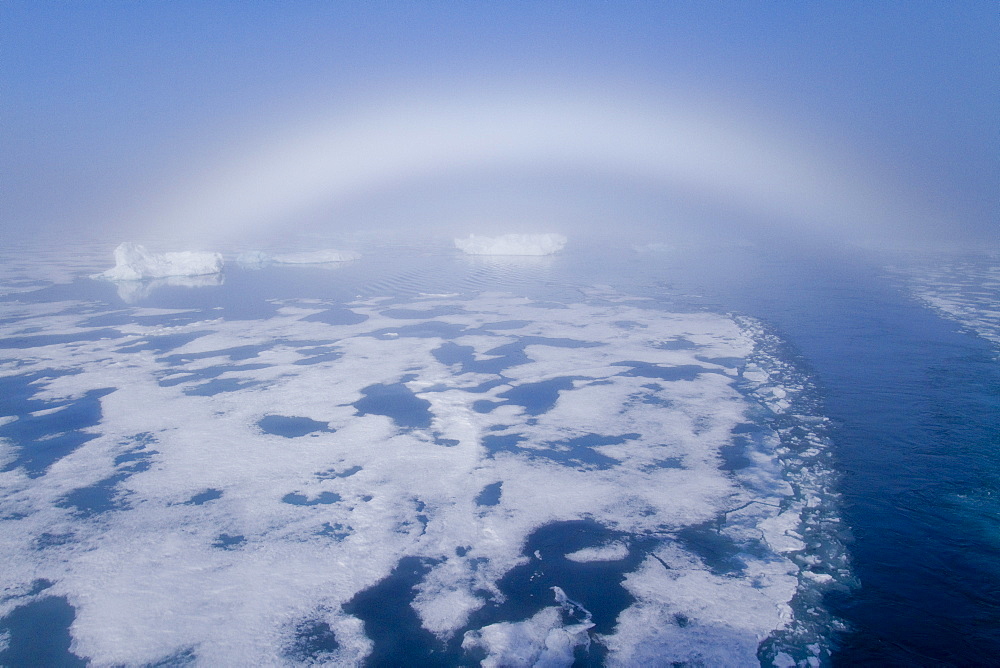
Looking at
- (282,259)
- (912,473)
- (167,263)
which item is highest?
(167,263)

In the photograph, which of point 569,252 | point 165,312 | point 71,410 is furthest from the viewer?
point 569,252

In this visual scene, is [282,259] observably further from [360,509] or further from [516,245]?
[360,509]

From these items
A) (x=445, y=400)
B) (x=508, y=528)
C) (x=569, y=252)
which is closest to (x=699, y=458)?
(x=508, y=528)

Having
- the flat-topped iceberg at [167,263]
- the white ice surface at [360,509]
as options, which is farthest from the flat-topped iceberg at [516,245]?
the white ice surface at [360,509]

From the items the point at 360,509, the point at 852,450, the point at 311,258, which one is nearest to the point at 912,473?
the point at 852,450

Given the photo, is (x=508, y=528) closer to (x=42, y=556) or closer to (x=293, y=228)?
(x=42, y=556)

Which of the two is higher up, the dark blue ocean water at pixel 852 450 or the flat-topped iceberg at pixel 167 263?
the flat-topped iceberg at pixel 167 263

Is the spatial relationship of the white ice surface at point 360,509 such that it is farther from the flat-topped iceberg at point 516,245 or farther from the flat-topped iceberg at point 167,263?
the flat-topped iceberg at point 516,245
